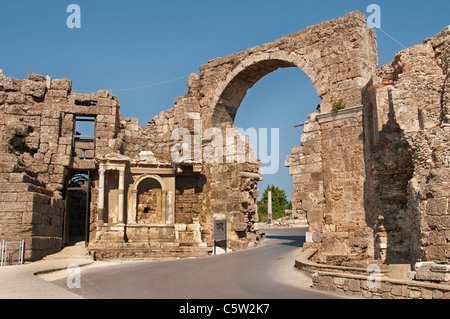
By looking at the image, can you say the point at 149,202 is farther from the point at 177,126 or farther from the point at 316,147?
the point at 316,147

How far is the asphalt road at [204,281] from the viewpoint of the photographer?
6.69m

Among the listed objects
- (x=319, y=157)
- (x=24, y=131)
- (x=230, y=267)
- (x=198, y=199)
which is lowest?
(x=230, y=267)

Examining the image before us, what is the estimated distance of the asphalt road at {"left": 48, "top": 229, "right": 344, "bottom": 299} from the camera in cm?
669

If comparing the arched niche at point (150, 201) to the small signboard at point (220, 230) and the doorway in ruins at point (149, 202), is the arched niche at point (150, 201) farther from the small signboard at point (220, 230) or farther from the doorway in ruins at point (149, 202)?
the small signboard at point (220, 230)

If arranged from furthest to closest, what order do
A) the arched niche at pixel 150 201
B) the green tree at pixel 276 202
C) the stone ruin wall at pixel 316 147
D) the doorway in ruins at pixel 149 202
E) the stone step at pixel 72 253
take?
the green tree at pixel 276 202, the doorway in ruins at pixel 149 202, the arched niche at pixel 150 201, the stone step at pixel 72 253, the stone ruin wall at pixel 316 147

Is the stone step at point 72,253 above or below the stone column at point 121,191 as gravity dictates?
below

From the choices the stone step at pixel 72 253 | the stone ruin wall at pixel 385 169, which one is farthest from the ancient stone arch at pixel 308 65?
the stone step at pixel 72 253

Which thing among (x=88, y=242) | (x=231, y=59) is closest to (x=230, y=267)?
(x=88, y=242)

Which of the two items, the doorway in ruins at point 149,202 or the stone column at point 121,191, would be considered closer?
the stone column at point 121,191

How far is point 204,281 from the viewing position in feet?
26.6

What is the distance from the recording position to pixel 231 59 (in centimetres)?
1574
